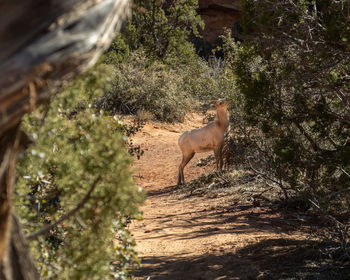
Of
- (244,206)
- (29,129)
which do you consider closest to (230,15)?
(244,206)

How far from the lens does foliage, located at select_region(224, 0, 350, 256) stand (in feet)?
14.7

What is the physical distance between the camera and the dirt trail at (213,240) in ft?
16.3

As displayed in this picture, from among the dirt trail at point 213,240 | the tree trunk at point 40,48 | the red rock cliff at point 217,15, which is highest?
the red rock cliff at point 217,15

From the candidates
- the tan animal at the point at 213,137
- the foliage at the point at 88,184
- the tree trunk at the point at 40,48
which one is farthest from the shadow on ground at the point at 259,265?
the tan animal at the point at 213,137

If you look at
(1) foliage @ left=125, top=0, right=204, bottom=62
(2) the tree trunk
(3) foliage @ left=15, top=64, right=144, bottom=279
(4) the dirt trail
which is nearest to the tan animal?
(4) the dirt trail

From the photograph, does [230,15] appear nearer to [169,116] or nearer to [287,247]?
[169,116]

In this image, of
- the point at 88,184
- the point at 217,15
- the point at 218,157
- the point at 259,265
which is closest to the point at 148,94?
the point at 218,157

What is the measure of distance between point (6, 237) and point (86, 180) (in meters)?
0.75

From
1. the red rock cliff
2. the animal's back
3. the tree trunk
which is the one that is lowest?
the animal's back

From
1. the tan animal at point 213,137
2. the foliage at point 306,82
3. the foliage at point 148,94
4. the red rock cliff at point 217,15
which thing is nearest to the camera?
the foliage at point 306,82

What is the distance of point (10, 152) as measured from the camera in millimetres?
2068

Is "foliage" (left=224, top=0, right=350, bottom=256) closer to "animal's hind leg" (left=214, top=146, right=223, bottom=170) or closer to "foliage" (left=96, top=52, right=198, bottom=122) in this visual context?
"animal's hind leg" (left=214, top=146, right=223, bottom=170)

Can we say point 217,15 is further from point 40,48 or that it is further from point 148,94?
point 40,48

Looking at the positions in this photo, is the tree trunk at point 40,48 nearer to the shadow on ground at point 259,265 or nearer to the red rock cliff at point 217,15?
the shadow on ground at point 259,265
